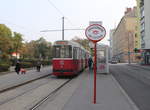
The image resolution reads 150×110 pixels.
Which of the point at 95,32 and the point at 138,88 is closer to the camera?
the point at 95,32

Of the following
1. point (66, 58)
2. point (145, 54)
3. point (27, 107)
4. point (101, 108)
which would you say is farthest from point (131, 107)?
point (145, 54)

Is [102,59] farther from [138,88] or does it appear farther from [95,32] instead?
[95,32]

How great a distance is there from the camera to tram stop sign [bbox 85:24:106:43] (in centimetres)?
834

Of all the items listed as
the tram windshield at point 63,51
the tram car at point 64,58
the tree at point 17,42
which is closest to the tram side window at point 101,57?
the tram car at point 64,58

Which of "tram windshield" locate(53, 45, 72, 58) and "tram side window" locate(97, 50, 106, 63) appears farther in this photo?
"tram side window" locate(97, 50, 106, 63)

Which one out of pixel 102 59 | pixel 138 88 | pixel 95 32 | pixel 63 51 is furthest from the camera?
pixel 102 59

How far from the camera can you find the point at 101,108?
757cm

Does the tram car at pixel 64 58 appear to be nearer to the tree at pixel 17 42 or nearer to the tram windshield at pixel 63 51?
the tram windshield at pixel 63 51

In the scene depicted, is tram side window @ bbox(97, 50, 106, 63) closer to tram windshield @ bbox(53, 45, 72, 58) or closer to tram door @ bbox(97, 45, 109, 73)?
tram door @ bbox(97, 45, 109, 73)

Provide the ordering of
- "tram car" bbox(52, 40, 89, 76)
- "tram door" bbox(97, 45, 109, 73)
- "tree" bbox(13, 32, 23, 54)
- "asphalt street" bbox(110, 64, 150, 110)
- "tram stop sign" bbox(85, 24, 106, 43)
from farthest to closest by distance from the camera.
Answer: "tree" bbox(13, 32, 23, 54) → "tram door" bbox(97, 45, 109, 73) → "tram car" bbox(52, 40, 89, 76) → "asphalt street" bbox(110, 64, 150, 110) → "tram stop sign" bbox(85, 24, 106, 43)

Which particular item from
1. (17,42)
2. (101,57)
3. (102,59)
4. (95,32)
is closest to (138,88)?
(95,32)

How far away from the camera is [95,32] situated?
8367 mm

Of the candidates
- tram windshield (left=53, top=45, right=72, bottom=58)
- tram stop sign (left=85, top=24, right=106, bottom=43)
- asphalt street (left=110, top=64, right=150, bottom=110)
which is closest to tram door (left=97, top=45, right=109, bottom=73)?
asphalt street (left=110, top=64, right=150, bottom=110)

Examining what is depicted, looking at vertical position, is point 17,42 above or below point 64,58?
above
